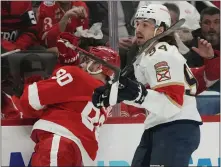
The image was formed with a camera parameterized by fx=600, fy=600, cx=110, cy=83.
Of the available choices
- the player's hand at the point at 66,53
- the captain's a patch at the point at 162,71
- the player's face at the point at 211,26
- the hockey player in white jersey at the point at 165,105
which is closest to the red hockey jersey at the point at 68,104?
the player's hand at the point at 66,53

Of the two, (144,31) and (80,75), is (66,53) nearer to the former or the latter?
(80,75)

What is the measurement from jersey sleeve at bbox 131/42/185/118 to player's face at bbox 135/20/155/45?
124 mm

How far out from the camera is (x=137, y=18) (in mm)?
2486

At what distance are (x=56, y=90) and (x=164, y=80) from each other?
0.52 m

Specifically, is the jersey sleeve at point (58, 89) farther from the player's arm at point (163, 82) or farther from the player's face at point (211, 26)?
the player's face at point (211, 26)

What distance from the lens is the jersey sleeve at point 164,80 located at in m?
2.22

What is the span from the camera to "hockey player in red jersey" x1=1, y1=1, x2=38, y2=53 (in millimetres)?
3014

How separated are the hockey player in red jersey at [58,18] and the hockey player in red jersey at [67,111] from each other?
18.6 inches

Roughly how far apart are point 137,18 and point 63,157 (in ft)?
2.13

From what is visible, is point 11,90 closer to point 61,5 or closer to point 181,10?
point 61,5

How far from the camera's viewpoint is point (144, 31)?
7.99ft

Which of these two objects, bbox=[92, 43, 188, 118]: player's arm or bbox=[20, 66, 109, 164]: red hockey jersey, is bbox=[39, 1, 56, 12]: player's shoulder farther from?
bbox=[92, 43, 188, 118]: player's arm

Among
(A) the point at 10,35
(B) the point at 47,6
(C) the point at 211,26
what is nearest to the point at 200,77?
(C) the point at 211,26

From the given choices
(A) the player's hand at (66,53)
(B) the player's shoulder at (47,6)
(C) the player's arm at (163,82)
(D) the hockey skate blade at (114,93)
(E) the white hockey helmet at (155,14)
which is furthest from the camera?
(B) the player's shoulder at (47,6)
